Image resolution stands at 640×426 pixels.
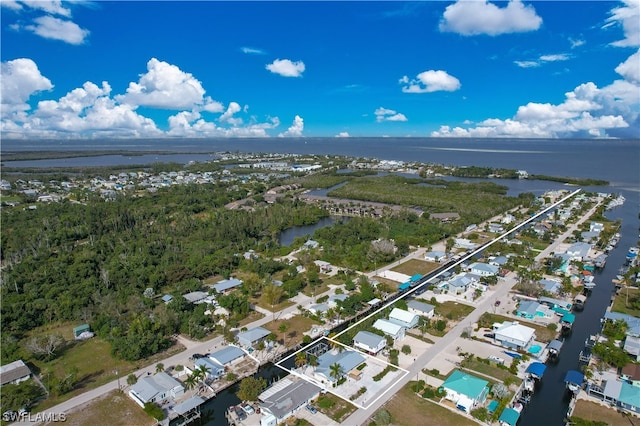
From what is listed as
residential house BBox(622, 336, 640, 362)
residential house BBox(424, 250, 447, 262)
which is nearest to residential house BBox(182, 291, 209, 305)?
residential house BBox(424, 250, 447, 262)

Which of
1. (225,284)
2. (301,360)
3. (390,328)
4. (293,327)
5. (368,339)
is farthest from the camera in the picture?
(225,284)

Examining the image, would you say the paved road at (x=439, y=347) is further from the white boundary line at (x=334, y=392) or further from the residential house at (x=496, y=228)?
the residential house at (x=496, y=228)

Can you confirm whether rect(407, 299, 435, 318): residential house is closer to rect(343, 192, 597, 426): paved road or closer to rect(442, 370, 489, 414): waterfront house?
rect(343, 192, 597, 426): paved road

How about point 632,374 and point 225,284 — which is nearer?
point 632,374

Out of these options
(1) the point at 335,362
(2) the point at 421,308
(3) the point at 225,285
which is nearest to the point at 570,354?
(2) the point at 421,308

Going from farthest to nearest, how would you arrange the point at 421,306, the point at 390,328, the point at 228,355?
the point at 421,306, the point at 390,328, the point at 228,355

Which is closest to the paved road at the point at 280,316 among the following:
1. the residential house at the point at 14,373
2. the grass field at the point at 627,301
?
the residential house at the point at 14,373

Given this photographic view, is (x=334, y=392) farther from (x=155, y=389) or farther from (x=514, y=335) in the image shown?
(x=514, y=335)

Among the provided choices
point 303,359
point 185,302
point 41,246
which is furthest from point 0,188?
point 303,359
